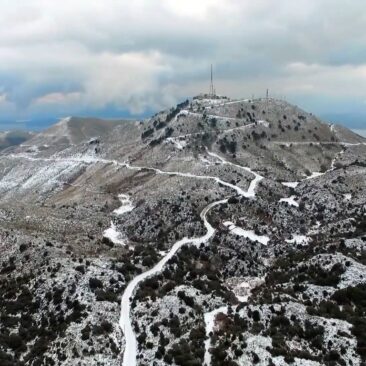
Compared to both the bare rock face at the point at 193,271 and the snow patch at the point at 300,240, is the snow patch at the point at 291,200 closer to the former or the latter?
the bare rock face at the point at 193,271

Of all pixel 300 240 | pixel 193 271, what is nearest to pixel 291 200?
pixel 300 240

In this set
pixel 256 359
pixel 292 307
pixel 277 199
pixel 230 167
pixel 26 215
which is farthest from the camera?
pixel 230 167

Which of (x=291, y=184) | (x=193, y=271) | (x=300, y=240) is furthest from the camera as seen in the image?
(x=291, y=184)

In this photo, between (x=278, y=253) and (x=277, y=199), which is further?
(x=277, y=199)

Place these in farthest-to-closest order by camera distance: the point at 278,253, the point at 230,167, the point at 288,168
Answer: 1. the point at 288,168
2. the point at 230,167
3. the point at 278,253

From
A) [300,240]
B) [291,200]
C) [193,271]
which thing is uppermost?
[193,271]

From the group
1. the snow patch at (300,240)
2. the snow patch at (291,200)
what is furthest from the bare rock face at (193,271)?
the snow patch at (300,240)

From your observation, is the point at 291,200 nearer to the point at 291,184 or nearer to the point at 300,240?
the point at 291,184

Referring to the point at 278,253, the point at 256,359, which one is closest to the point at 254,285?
the point at 278,253

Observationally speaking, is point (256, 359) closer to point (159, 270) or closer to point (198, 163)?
point (159, 270)
